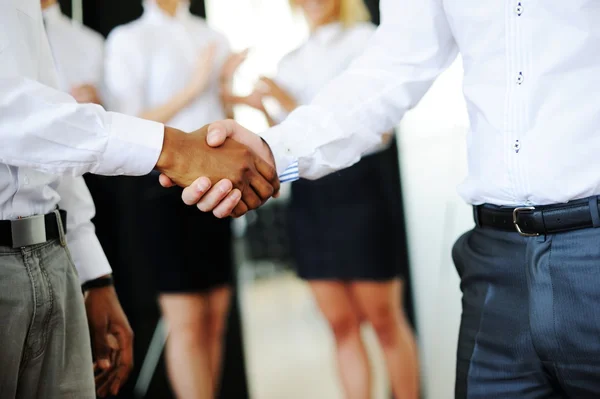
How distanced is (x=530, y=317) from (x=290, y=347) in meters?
1.74

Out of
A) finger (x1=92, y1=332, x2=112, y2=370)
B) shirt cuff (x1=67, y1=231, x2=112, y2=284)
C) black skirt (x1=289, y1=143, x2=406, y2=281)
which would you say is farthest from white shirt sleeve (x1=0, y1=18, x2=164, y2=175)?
black skirt (x1=289, y1=143, x2=406, y2=281)

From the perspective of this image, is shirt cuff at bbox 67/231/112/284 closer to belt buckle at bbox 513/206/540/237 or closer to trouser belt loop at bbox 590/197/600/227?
belt buckle at bbox 513/206/540/237

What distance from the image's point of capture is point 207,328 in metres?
2.39

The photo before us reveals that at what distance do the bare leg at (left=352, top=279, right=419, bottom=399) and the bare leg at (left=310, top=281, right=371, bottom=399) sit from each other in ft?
0.15

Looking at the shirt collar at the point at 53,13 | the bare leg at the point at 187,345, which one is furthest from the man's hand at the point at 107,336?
the shirt collar at the point at 53,13

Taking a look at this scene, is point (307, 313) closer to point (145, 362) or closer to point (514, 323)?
point (145, 362)

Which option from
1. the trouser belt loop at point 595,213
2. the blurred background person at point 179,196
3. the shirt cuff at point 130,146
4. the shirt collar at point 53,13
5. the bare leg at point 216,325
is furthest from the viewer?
the bare leg at point 216,325

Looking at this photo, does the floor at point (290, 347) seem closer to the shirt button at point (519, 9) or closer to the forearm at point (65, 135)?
the forearm at point (65, 135)

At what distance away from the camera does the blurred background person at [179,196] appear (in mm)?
2283

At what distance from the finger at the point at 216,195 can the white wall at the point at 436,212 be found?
119 centimetres

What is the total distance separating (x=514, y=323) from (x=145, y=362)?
1608 mm

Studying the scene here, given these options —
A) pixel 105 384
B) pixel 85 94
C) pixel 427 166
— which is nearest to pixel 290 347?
pixel 427 166

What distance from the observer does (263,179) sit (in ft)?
4.44

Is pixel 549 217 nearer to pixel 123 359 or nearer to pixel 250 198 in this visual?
pixel 250 198
